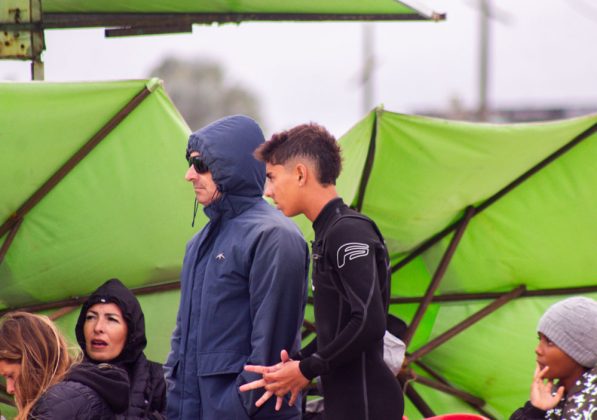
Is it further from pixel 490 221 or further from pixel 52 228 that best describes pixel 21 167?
pixel 490 221

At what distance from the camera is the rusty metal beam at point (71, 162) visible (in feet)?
15.5

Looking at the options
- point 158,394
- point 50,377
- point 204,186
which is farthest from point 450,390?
point 50,377

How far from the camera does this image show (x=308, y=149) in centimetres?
378

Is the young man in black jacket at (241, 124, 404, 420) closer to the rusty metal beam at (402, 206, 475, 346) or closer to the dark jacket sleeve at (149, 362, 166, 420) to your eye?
the dark jacket sleeve at (149, 362, 166, 420)

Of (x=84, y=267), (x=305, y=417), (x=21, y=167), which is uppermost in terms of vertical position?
(x=21, y=167)

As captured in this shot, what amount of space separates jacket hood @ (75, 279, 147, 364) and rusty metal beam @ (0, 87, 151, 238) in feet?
1.70

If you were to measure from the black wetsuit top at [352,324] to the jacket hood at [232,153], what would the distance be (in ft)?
2.18

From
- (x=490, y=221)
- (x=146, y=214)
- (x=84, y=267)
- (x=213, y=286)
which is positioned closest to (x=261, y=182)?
(x=213, y=286)

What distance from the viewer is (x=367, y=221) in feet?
12.0

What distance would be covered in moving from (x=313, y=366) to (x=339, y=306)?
222 mm

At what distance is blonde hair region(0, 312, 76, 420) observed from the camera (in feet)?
12.6

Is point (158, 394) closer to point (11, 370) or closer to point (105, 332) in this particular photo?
point (105, 332)

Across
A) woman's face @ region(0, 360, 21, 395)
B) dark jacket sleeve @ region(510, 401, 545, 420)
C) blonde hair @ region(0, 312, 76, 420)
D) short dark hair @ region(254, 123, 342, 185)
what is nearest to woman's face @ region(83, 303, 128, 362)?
blonde hair @ region(0, 312, 76, 420)

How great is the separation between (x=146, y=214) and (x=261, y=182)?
92 centimetres
